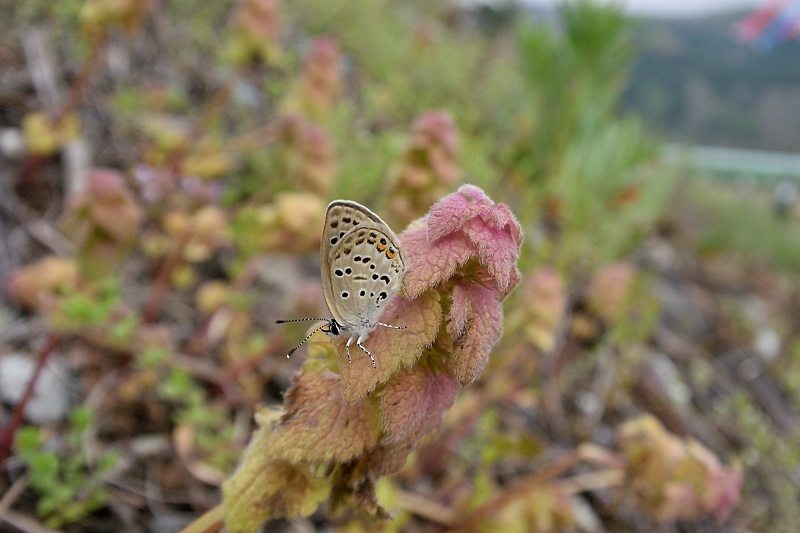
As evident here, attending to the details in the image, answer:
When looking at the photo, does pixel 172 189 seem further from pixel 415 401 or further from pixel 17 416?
pixel 415 401

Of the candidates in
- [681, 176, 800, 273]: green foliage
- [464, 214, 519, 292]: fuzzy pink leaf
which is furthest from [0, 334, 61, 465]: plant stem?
[681, 176, 800, 273]: green foliage

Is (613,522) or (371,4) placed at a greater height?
(371,4)

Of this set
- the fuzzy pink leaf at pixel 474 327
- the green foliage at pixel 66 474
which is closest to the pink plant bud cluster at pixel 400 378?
the fuzzy pink leaf at pixel 474 327

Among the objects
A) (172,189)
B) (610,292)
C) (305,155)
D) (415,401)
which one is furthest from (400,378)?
(610,292)

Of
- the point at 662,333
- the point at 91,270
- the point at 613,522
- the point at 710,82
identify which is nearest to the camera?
the point at 91,270

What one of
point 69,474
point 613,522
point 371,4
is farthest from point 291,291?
point 371,4

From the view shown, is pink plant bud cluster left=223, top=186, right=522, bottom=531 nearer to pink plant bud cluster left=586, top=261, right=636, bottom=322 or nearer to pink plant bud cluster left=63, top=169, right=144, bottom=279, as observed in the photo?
pink plant bud cluster left=63, top=169, right=144, bottom=279

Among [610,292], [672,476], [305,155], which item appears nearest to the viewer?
[672,476]

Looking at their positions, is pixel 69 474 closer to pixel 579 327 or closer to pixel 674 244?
pixel 579 327
